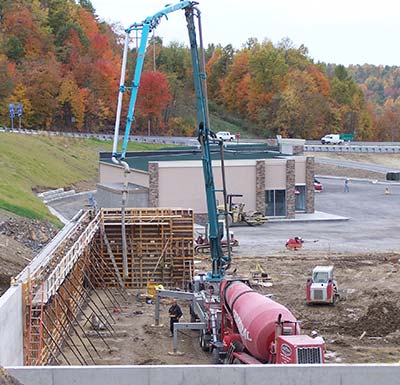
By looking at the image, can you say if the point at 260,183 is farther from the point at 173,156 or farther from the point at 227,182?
the point at 173,156

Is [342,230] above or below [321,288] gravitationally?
below

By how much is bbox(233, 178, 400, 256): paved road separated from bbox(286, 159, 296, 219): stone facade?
3.86 feet

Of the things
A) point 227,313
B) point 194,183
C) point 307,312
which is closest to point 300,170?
point 194,183

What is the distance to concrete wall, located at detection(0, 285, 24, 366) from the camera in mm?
17797

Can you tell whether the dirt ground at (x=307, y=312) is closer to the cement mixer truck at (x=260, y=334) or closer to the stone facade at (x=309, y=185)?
the cement mixer truck at (x=260, y=334)

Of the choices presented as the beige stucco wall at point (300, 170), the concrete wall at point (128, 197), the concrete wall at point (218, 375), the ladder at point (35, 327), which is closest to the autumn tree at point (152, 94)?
the beige stucco wall at point (300, 170)

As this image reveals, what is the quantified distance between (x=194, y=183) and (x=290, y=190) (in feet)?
21.6

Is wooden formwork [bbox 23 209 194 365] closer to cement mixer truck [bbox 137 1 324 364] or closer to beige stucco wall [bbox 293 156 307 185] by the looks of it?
cement mixer truck [bbox 137 1 324 364]

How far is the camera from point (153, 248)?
35312mm

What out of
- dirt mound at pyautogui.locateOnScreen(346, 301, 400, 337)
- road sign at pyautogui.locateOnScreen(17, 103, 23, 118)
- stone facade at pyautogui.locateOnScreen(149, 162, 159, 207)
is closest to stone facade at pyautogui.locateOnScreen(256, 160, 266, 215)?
stone facade at pyautogui.locateOnScreen(149, 162, 159, 207)

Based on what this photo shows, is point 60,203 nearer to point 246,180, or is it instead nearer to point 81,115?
point 246,180

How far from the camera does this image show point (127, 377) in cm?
1490

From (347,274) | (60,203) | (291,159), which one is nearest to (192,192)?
(291,159)

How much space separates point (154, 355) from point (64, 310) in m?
2.85
